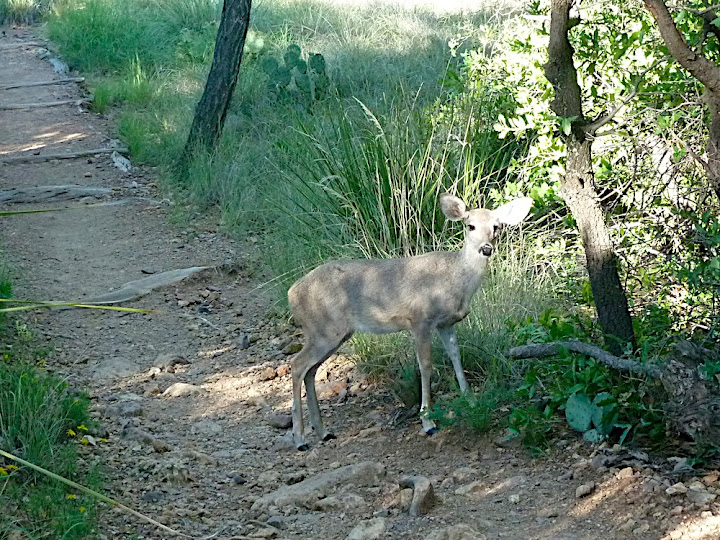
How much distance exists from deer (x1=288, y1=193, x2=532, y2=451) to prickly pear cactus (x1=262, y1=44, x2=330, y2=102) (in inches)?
264

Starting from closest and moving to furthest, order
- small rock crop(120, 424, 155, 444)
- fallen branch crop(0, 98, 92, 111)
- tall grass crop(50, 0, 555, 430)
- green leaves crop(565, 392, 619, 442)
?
1. green leaves crop(565, 392, 619, 442)
2. small rock crop(120, 424, 155, 444)
3. tall grass crop(50, 0, 555, 430)
4. fallen branch crop(0, 98, 92, 111)

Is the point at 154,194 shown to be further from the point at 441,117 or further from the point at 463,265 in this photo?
the point at 463,265

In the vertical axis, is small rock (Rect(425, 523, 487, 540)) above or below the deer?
below

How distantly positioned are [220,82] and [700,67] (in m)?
7.87

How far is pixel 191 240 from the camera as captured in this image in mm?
10336

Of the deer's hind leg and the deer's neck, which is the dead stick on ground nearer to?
the deer's hind leg

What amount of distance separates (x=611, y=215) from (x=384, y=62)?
721 centimetres

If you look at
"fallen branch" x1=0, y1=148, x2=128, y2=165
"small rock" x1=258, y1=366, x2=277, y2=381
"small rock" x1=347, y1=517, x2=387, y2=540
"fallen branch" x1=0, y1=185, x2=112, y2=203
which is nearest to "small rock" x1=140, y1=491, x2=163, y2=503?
"small rock" x1=347, y1=517, x2=387, y2=540

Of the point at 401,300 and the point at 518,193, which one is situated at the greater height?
the point at 518,193

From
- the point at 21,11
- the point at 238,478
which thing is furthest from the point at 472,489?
the point at 21,11

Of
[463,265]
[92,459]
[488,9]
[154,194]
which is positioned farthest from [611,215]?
[488,9]

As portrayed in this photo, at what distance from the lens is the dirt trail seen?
4.65 meters

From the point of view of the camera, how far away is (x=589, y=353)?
5250 mm

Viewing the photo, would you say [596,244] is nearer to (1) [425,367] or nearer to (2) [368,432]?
(1) [425,367]
